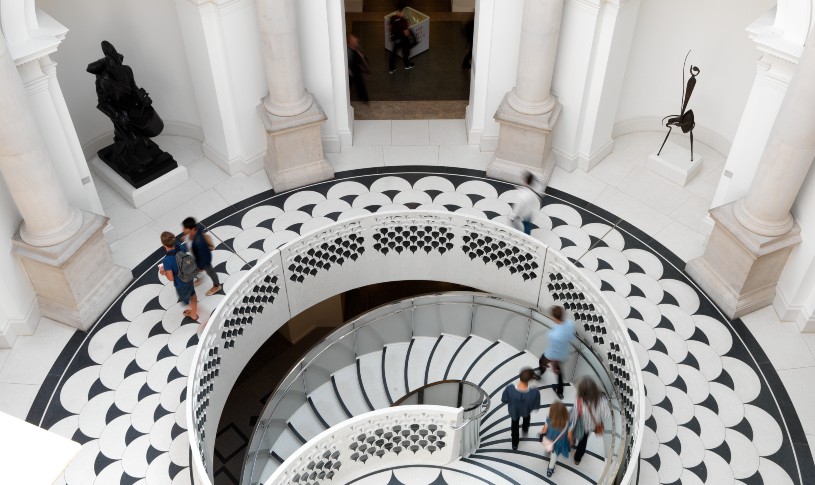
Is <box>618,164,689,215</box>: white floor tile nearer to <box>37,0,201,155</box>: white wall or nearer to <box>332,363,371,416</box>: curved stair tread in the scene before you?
<box>332,363,371,416</box>: curved stair tread

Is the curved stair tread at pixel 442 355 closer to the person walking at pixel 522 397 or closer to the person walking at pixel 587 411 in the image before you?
the person walking at pixel 522 397

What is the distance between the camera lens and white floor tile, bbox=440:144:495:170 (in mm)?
12422

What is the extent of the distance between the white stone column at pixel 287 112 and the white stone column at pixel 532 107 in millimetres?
2704

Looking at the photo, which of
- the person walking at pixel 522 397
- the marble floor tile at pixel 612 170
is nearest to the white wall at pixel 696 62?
the marble floor tile at pixel 612 170

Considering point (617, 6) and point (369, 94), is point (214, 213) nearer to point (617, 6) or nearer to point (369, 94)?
point (369, 94)

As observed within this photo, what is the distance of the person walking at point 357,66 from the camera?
44.5 ft

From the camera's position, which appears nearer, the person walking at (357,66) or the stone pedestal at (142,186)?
the stone pedestal at (142,186)

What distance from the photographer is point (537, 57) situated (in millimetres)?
10992

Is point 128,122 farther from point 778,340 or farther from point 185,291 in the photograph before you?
point 778,340

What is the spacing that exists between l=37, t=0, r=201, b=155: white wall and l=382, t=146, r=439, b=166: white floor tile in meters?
3.23

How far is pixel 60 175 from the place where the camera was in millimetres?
10023

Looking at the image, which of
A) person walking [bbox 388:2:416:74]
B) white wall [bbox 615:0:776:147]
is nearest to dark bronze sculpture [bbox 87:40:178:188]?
person walking [bbox 388:2:416:74]

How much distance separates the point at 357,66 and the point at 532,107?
3.66m

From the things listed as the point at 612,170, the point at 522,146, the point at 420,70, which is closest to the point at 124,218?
the point at 522,146
